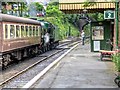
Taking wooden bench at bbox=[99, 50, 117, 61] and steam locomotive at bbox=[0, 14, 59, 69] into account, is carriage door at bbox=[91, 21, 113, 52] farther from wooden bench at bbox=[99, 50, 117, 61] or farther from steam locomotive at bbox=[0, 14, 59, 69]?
wooden bench at bbox=[99, 50, 117, 61]

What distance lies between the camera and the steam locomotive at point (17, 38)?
18.0 m

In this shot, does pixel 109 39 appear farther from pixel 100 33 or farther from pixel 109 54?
pixel 109 54

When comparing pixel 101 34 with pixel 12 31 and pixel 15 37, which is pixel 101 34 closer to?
pixel 15 37

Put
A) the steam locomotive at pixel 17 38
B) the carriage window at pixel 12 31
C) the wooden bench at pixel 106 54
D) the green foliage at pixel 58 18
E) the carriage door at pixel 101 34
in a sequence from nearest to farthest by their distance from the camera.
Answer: the steam locomotive at pixel 17 38 → the carriage window at pixel 12 31 → the wooden bench at pixel 106 54 → the carriage door at pixel 101 34 → the green foliage at pixel 58 18

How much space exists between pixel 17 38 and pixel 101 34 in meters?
7.12

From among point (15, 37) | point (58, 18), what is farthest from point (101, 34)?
point (58, 18)

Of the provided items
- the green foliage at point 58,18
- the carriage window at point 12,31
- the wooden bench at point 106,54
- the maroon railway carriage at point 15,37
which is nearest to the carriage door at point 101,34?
the maroon railway carriage at point 15,37

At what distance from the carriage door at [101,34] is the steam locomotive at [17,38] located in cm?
420

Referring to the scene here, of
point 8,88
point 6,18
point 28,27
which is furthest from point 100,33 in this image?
point 8,88

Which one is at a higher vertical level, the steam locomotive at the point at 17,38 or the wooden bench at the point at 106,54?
the steam locomotive at the point at 17,38

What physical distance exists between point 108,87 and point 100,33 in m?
14.9

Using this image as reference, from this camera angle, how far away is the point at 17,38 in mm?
20906

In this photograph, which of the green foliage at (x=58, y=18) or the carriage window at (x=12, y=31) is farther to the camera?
the green foliage at (x=58, y=18)

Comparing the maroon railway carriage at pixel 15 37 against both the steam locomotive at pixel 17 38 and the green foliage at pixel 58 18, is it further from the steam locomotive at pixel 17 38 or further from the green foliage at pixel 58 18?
the green foliage at pixel 58 18
